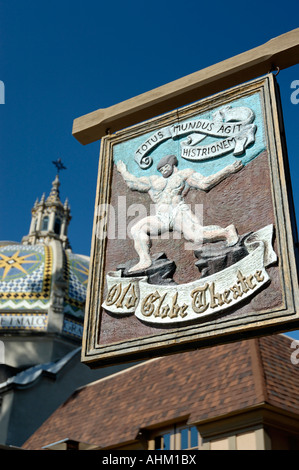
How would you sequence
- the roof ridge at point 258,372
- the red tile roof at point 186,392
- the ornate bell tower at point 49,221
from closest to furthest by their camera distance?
the roof ridge at point 258,372, the red tile roof at point 186,392, the ornate bell tower at point 49,221

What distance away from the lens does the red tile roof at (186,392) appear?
13875mm

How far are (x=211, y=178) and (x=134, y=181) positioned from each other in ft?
2.84

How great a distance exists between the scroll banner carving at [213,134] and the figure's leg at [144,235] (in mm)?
661

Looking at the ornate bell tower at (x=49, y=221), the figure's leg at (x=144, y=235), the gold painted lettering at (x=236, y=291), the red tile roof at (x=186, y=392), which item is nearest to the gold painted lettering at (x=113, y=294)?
the figure's leg at (x=144, y=235)

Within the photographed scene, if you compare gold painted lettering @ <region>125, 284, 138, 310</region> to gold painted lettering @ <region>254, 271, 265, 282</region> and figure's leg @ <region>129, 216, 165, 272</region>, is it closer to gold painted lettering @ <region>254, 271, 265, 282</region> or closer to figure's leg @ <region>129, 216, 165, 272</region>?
figure's leg @ <region>129, 216, 165, 272</region>

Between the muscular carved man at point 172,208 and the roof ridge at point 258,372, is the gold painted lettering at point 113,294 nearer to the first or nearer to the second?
the muscular carved man at point 172,208

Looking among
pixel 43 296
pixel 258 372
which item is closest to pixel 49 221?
pixel 43 296

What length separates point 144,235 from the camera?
564cm

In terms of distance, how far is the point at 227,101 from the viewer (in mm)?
5891

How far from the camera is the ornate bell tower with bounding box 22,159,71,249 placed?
51.4 meters

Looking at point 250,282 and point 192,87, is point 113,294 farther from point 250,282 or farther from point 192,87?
point 192,87

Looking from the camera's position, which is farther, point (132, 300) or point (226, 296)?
point (132, 300)

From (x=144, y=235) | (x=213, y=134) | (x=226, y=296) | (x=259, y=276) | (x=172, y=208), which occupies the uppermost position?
(x=213, y=134)
